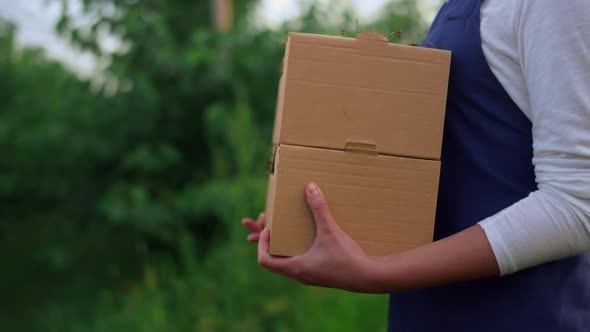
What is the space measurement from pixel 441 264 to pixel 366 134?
26cm

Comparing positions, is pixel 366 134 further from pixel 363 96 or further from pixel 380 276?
pixel 380 276

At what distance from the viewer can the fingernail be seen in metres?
1.07

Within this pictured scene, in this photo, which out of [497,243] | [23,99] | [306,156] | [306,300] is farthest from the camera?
[23,99]

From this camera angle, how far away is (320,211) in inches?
41.9

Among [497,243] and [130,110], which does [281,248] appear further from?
[130,110]

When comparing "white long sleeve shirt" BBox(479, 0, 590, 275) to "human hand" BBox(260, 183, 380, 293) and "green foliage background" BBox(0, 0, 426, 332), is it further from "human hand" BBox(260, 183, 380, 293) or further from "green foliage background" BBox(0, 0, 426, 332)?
"green foliage background" BBox(0, 0, 426, 332)

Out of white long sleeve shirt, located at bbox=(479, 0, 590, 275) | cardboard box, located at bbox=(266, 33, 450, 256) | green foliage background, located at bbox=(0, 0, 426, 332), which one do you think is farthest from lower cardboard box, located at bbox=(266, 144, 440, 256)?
green foliage background, located at bbox=(0, 0, 426, 332)

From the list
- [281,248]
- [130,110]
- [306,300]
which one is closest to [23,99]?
[130,110]

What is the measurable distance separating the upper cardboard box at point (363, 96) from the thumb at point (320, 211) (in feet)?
0.29

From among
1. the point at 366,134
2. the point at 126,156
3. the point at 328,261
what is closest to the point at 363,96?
the point at 366,134

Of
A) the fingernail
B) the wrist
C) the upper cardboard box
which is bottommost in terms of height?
the wrist

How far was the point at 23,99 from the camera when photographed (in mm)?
4371

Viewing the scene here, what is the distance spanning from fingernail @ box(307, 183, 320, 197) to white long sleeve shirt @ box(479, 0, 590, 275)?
0.90 feet

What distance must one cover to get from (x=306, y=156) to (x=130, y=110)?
349cm
